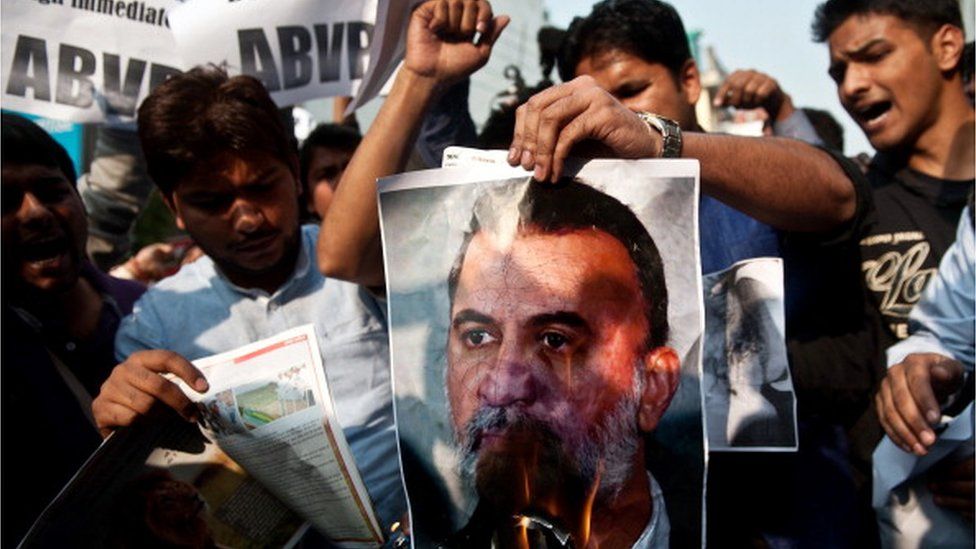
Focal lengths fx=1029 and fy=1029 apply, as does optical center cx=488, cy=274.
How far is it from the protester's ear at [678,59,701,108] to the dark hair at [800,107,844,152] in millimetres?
1259

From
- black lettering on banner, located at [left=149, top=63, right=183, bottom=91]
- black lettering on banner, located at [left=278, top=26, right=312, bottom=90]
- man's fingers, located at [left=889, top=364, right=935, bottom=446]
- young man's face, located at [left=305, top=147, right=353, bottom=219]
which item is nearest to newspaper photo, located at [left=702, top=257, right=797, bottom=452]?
man's fingers, located at [left=889, top=364, right=935, bottom=446]

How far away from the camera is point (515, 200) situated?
1.15 metres

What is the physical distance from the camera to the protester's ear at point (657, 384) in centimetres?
112

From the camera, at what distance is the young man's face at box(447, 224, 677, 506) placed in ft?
3.70

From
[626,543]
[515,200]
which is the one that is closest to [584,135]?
[515,200]

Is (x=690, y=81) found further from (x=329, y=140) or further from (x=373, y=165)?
(x=329, y=140)

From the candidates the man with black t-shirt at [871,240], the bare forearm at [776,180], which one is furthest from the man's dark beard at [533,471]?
the man with black t-shirt at [871,240]

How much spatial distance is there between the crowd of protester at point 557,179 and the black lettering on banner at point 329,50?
0.26 m

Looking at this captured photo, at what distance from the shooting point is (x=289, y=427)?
1.32 m

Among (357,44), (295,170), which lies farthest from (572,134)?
(357,44)

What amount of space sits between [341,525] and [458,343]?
357 millimetres

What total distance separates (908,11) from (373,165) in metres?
1.23

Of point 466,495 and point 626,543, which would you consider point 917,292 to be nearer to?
point 626,543

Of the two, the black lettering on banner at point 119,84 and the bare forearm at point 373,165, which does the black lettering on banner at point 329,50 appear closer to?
the black lettering on banner at point 119,84
